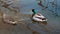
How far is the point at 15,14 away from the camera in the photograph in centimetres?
123

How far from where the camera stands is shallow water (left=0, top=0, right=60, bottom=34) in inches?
45.3

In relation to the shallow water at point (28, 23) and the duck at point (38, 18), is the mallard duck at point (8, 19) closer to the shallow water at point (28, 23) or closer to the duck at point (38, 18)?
the shallow water at point (28, 23)

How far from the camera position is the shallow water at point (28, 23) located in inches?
45.3

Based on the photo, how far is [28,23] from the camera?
1188 mm

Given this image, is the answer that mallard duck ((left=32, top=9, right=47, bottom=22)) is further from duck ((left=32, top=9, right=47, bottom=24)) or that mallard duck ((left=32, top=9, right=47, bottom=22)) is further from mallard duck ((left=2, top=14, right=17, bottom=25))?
mallard duck ((left=2, top=14, right=17, bottom=25))

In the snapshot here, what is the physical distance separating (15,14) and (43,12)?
27 centimetres

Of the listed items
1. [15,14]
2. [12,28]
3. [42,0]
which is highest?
[42,0]

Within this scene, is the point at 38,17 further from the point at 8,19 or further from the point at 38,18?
the point at 8,19

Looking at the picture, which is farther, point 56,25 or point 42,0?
point 42,0

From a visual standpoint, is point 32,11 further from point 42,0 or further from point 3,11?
point 3,11

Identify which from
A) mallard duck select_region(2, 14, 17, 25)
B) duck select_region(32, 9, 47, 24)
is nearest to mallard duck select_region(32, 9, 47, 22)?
duck select_region(32, 9, 47, 24)

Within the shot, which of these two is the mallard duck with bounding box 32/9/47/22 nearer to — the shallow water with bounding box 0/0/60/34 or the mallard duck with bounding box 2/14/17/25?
the shallow water with bounding box 0/0/60/34

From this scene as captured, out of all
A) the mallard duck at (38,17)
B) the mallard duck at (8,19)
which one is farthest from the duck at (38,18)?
the mallard duck at (8,19)

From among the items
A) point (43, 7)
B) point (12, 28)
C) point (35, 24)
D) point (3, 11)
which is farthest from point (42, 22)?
point (3, 11)
